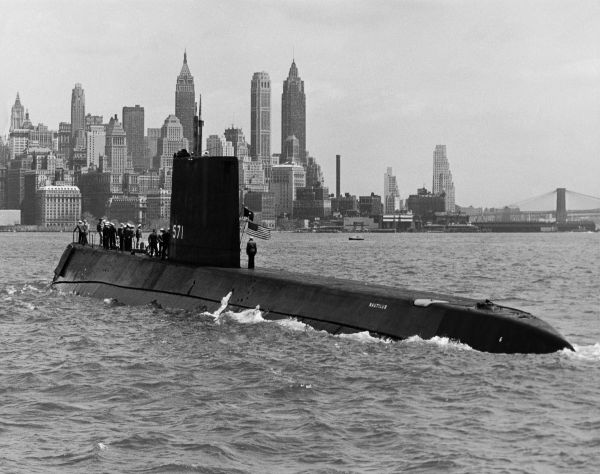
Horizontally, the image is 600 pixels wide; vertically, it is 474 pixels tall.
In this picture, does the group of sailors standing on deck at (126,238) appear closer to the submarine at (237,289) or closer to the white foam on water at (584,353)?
the submarine at (237,289)

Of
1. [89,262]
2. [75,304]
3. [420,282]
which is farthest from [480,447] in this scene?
[420,282]

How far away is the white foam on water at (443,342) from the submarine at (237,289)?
0.32 feet

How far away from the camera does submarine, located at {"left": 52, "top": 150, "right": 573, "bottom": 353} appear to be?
18.5m

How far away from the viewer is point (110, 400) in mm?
15609

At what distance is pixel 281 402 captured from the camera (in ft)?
49.8

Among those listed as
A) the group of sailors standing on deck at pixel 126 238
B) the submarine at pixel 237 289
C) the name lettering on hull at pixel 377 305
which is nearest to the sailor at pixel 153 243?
the group of sailors standing on deck at pixel 126 238

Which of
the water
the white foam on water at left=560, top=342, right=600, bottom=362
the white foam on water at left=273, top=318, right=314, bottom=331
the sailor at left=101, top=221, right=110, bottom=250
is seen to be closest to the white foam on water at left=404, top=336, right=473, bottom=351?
the water

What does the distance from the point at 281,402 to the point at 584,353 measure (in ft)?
20.3

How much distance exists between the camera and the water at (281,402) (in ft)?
40.6

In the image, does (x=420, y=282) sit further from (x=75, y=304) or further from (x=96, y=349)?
(x=96, y=349)

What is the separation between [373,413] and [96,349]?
8.23 m

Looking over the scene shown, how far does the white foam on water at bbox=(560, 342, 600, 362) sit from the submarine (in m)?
0.15

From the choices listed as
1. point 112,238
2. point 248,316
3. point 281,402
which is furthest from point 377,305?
point 112,238

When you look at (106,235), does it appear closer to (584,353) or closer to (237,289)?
(237,289)
